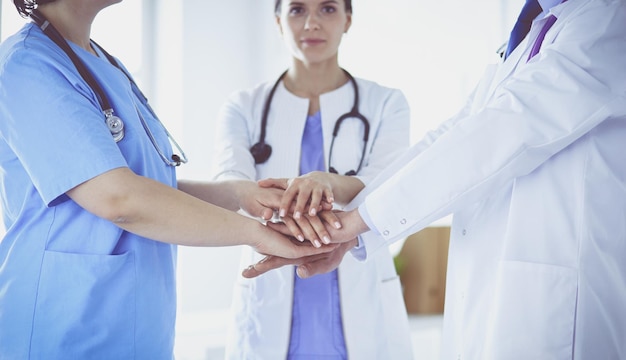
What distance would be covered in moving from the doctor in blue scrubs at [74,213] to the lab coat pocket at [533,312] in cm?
58

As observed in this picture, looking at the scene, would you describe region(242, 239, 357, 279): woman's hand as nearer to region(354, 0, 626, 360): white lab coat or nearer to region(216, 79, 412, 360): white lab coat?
region(216, 79, 412, 360): white lab coat

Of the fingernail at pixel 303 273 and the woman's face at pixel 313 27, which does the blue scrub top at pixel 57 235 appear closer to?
the fingernail at pixel 303 273

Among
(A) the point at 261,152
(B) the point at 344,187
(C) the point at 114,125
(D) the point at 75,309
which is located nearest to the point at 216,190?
(A) the point at 261,152

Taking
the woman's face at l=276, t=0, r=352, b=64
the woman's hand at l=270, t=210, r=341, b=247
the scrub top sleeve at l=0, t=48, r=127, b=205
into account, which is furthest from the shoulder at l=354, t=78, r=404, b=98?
the scrub top sleeve at l=0, t=48, r=127, b=205

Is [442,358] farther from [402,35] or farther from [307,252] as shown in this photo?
[402,35]

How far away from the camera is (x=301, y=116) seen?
1.72 metres

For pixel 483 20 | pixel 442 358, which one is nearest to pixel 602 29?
pixel 442 358

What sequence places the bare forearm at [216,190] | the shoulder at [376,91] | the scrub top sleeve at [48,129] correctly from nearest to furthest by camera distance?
the scrub top sleeve at [48,129], the bare forearm at [216,190], the shoulder at [376,91]

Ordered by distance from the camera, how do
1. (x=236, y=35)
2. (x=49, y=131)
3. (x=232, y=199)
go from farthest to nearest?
(x=236, y=35) < (x=232, y=199) < (x=49, y=131)

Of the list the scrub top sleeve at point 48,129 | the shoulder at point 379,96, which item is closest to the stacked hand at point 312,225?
the shoulder at point 379,96

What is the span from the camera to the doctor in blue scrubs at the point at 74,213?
97 centimetres

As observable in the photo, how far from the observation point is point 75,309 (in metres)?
1.00

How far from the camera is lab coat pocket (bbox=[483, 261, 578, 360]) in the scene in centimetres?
102

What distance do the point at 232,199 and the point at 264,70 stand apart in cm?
275
